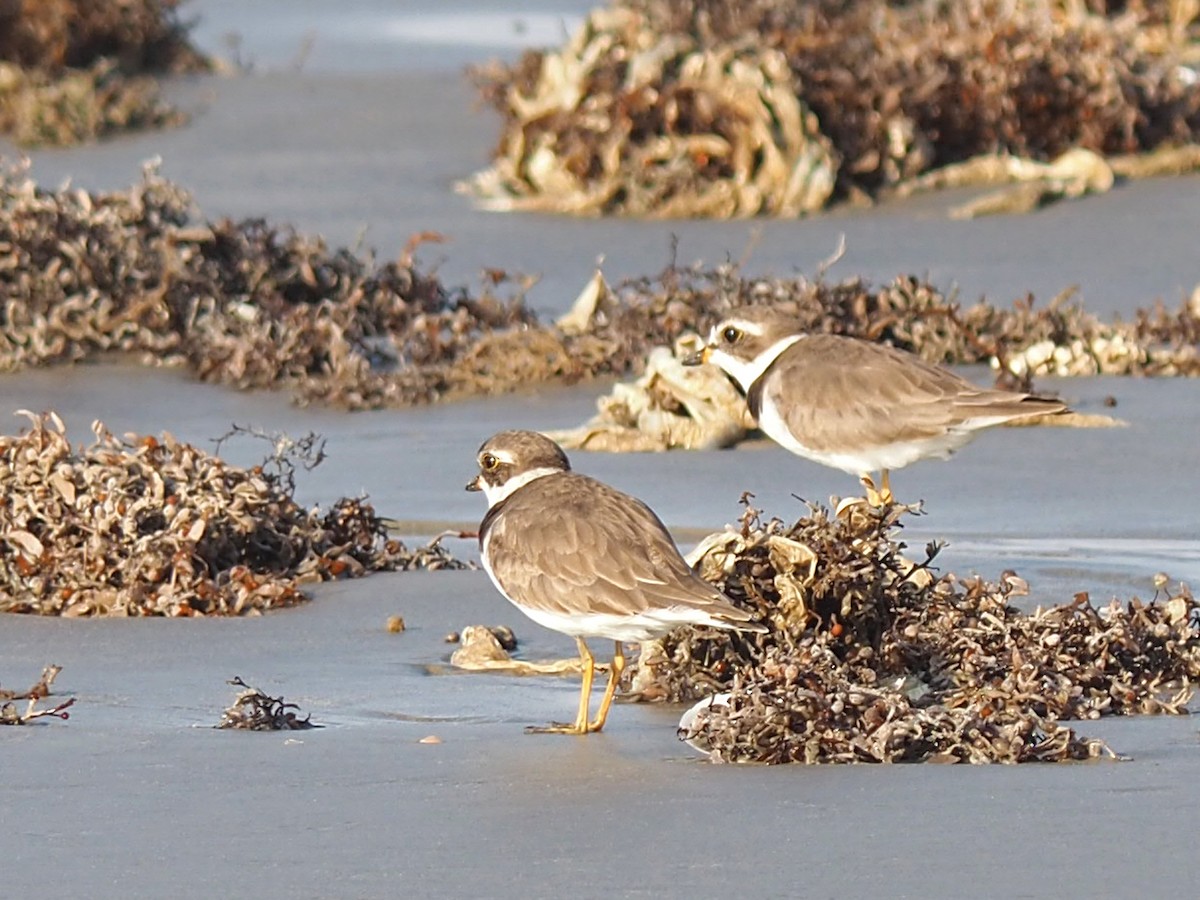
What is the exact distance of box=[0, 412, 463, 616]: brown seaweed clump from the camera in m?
7.05

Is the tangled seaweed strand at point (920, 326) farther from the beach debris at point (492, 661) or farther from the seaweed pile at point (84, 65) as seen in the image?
the seaweed pile at point (84, 65)

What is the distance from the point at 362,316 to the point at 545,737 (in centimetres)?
629

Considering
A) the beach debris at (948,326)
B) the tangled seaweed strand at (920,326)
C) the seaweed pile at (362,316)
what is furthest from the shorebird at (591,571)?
the tangled seaweed strand at (920,326)

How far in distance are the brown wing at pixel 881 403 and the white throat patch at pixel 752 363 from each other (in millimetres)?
273

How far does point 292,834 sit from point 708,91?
10.2 m

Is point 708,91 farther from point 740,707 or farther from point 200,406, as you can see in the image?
point 740,707

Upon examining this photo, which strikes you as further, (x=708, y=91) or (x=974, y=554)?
(x=708, y=91)

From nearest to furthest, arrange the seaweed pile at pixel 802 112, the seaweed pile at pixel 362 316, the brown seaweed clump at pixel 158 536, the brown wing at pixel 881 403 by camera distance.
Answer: the brown seaweed clump at pixel 158 536, the brown wing at pixel 881 403, the seaweed pile at pixel 362 316, the seaweed pile at pixel 802 112

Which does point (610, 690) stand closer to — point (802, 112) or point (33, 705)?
point (33, 705)

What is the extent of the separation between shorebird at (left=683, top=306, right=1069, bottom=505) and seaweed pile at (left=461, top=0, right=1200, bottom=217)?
19.7ft

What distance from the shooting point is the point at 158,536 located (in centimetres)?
708

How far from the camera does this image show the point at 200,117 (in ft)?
57.3

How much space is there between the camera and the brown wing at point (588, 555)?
5.55 meters

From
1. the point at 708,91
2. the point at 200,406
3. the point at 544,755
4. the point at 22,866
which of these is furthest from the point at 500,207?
the point at 22,866
